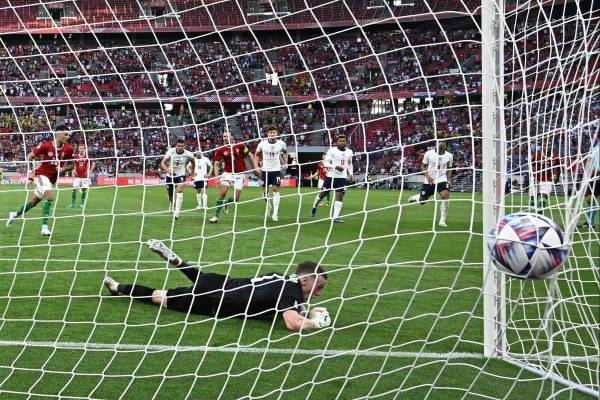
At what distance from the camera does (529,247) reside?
354 centimetres

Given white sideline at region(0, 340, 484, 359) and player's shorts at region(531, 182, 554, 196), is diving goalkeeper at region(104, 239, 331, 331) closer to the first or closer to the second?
white sideline at region(0, 340, 484, 359)

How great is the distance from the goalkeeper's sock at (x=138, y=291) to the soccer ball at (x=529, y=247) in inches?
132

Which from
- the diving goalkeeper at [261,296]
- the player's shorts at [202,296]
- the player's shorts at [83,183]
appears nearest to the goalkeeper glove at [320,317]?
the diving goalkeeper at [261,296]

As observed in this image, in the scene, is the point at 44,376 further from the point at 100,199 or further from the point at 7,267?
the point at 100,199

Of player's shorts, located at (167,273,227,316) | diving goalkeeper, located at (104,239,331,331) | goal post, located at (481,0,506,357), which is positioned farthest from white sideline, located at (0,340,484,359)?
player's shorts, located at (167,273,227,316)

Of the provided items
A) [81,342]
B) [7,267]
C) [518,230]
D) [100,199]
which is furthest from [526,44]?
[100,199]

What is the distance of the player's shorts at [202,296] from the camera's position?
556cm

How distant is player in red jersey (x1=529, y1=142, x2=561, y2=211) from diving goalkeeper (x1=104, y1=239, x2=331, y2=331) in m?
1.58

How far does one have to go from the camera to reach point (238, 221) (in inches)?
563

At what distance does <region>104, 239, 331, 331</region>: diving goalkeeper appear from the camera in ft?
17.0

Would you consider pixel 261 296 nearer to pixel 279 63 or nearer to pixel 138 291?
pixel 138 291

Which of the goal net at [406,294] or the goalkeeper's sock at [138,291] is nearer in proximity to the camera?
the goal net at [406,294]

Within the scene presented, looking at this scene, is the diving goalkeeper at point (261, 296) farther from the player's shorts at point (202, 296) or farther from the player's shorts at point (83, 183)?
the player's shorts at point (83, 183)

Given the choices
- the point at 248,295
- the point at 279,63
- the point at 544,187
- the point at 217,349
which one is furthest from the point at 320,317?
the point at 279,63
